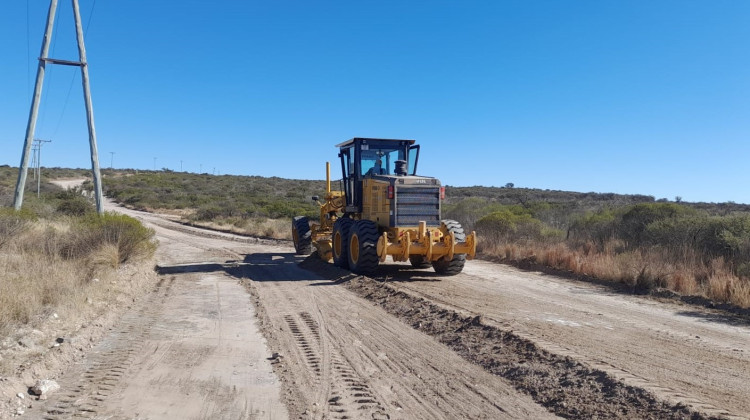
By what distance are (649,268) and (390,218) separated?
5.72m

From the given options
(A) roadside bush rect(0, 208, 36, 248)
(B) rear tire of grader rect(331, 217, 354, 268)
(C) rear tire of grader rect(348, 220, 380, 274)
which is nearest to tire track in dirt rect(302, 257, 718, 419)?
(C) rear tire of grader rect(348, 220, 380, 274)

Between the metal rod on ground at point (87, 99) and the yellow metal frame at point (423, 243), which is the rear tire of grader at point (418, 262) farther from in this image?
the metal rod on ground at point (87, 99)

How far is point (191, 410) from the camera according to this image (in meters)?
4.82

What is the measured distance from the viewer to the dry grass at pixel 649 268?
10070mm

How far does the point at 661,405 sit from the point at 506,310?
4.23 metres

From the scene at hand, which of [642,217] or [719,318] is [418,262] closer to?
[719,318]

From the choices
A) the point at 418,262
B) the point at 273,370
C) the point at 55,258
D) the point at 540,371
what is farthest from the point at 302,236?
the point at 540,371

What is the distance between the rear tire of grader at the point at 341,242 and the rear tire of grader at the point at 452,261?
2.22 m

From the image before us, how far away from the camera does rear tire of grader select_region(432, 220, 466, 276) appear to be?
12.4 meters

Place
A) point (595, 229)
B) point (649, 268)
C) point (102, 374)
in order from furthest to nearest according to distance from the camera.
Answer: point (595, 229) < point (649, 268) < point (102, 374)

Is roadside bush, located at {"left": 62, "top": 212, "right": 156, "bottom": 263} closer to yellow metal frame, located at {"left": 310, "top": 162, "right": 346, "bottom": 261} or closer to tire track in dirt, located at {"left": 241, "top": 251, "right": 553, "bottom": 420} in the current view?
yellow metal frame, located at {"left": 310, "top": 162, "right": 346, "bottom": 261}

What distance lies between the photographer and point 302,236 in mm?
17609

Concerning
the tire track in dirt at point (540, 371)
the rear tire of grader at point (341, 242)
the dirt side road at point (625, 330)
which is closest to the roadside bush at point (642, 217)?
the dirt side road at point (625, 330)

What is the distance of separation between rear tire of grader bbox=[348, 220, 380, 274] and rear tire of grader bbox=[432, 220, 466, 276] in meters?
1.62
